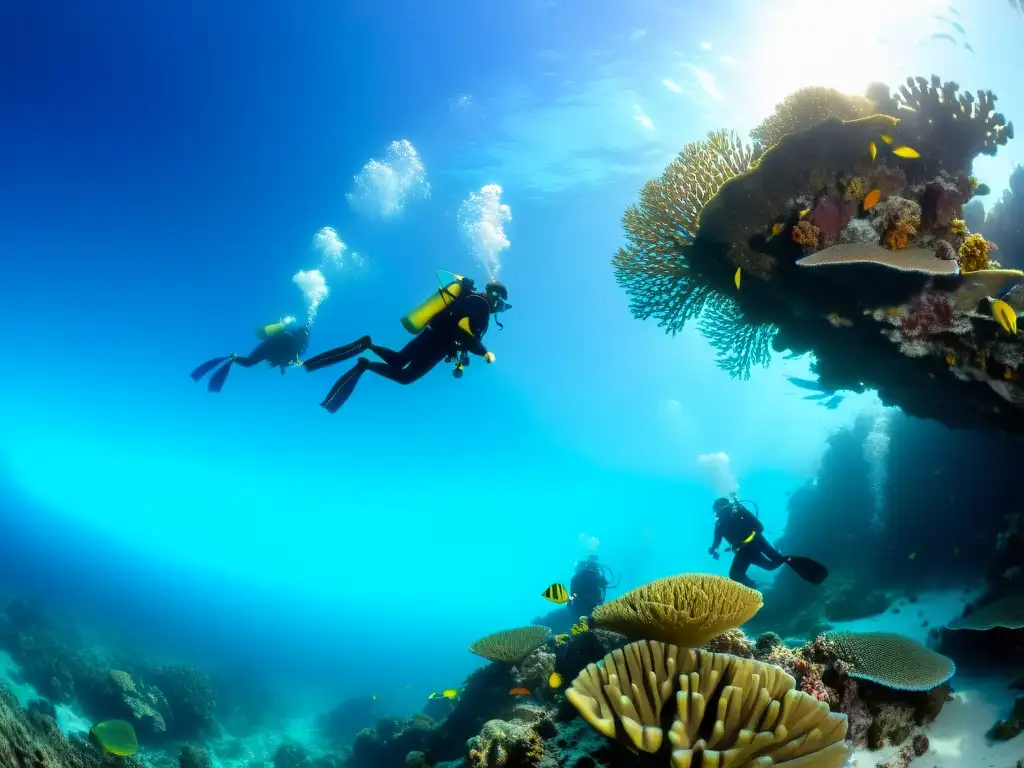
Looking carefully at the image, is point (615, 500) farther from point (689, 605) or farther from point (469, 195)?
point (689, 605)

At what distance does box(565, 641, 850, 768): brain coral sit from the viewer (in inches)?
91.3

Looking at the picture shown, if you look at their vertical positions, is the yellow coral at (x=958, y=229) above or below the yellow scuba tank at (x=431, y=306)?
above

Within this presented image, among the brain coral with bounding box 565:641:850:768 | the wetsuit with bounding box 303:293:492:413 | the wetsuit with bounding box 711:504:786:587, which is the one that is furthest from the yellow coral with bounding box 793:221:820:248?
the wetsuit with bounding box 711:504:786:587

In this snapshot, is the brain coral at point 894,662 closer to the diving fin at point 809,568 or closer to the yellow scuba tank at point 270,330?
the diving fin at point 809,568

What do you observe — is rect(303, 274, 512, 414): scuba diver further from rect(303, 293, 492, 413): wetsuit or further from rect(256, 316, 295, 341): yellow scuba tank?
rect(256, 316, 295, 341): yellow scuba tank

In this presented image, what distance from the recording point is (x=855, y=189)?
19.0 feet

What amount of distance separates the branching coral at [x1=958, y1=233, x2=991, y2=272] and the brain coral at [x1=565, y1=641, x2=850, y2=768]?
5.58 m

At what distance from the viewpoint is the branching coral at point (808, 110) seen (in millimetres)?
6453

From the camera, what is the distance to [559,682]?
5.73 meters

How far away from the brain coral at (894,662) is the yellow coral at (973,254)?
4.37 metres

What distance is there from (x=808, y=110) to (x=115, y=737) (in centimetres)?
1599

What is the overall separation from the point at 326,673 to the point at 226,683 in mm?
21113

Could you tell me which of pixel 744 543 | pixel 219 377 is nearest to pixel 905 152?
pixel 744 543

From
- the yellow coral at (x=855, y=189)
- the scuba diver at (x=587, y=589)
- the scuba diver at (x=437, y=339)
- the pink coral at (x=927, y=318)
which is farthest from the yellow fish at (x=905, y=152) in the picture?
the scuba diver at (x=587, y=589)
